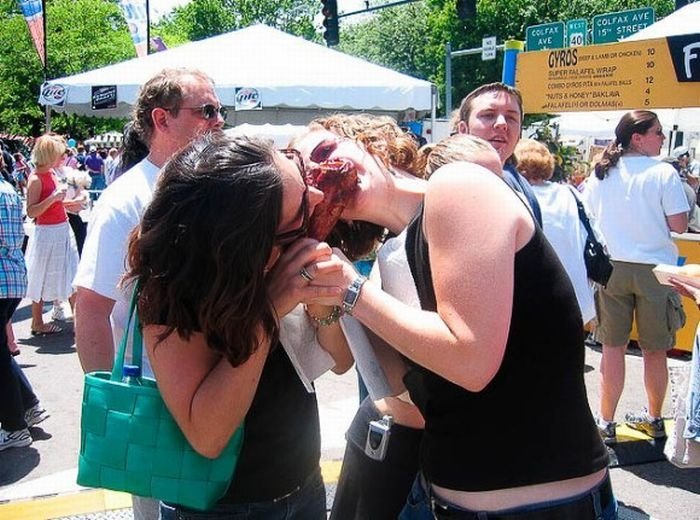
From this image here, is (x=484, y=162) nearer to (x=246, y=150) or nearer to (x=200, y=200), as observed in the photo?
(x=246, y=150)

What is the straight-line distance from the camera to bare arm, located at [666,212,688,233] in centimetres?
476

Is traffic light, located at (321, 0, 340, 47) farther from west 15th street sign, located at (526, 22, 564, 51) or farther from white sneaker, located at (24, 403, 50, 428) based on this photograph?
white sneaker, located at (24, 403, 50, 428)

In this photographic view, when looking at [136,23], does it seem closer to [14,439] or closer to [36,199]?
[36,199]

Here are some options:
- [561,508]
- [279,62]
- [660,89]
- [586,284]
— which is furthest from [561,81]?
[561,508]

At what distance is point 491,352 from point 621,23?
797 inches

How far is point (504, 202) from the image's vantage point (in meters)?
1.41

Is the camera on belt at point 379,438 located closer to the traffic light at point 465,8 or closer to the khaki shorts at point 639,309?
the khaki shorts at point 639,309

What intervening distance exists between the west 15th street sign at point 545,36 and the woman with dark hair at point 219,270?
1721 centimetres

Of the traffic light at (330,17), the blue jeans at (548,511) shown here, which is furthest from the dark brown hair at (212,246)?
the traffic light at (330,17)

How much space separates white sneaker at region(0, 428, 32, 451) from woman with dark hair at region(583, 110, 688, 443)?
3.68 m

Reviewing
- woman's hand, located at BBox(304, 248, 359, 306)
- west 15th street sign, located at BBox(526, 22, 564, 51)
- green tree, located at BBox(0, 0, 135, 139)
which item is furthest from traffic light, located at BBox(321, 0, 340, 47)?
green tree, located at BBox(0, 0, 135, 139)

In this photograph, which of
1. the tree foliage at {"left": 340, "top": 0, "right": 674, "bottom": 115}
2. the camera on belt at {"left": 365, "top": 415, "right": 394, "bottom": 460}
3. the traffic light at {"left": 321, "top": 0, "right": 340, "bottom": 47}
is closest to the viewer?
the camera on belt at {"left": 365, "top": 415, "right": 394, "bottom": 460}

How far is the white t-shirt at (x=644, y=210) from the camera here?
4758 millimetres

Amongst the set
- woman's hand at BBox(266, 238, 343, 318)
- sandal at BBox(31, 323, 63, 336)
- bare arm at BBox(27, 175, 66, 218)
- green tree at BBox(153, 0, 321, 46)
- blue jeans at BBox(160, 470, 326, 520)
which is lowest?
sandal at BBox(31, 323, 63, 336)
